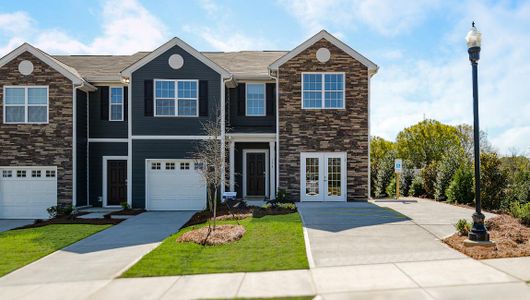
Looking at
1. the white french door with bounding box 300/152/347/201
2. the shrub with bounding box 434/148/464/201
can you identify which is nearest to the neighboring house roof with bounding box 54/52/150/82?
the white french door with bounding box 300/152/347/201

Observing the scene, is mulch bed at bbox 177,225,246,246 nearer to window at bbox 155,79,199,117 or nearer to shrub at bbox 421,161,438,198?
window at bbox 155,79,199,117

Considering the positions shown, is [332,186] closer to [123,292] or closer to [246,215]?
[246,215]

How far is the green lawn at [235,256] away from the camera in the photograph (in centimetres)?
859

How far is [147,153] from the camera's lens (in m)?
18.5

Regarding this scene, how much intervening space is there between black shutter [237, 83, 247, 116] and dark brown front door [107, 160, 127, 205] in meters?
5.85

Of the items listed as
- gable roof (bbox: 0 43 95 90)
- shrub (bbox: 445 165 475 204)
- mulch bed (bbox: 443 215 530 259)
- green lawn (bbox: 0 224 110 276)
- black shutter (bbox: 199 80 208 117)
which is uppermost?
gable roof (bbox: 0 43 95 90)

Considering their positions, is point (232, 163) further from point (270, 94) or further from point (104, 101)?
point (104, 101)

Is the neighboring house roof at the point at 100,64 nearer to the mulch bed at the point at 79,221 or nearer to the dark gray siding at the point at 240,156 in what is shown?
the dark gray siding at the point at 240,156

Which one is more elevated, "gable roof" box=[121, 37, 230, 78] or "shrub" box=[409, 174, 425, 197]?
"gable roof" box=[121, 37, 230, 78]

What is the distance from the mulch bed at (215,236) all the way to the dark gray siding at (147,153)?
6.55m

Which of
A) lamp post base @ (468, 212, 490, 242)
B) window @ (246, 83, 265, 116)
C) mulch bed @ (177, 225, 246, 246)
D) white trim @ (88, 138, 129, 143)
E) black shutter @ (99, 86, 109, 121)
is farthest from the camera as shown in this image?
window @ (246, 83, 265, 116)

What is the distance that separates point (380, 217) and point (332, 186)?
4.72 meters

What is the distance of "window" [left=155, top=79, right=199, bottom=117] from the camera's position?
60.8 ft

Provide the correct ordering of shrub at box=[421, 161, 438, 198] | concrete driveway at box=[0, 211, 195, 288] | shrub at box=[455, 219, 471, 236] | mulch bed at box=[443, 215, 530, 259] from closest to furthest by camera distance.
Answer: concrete driveway at box=[0, 211, 195, 288] → mulch bed at box=[443, 215, 530, 259] → shrub at box=[455, 219, 471, 236] → shrub at box=[421, 161, 438, 198]
